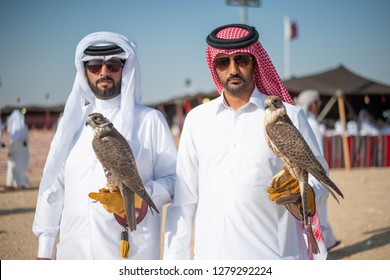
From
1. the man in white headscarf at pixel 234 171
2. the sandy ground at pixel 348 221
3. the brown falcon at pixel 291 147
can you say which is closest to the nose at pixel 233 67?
the man in white headscarf at pixel 234 171

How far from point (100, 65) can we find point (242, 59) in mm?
779

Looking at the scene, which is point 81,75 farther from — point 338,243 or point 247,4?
point 338,243

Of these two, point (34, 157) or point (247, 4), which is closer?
point (247, 4)

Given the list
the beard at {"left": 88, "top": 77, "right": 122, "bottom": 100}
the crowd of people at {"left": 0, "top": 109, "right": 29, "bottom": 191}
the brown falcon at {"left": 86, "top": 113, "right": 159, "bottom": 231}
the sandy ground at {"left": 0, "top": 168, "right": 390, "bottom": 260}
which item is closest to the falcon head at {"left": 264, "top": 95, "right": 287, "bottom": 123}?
the brown falcon at {"left": 86, "top": 113, "right": 159, "bottom": 231}

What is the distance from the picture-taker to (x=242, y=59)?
2273mm

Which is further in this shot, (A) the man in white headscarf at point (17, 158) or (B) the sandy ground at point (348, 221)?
(A) the man in white headscarf at point (17, 158)

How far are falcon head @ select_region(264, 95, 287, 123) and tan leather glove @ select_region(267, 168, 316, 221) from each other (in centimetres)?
23

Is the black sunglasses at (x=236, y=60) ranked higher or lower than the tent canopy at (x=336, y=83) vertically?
lower

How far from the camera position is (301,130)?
2.26 metres

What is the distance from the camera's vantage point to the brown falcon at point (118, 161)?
2.21m

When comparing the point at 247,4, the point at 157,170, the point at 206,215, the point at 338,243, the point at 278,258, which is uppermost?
the point at 247,4

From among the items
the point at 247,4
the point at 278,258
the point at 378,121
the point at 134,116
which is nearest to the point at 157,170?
the point at 134,116

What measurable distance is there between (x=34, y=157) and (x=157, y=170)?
10.8 meters

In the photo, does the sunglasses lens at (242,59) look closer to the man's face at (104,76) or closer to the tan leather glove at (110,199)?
the man's face at (104,76)
